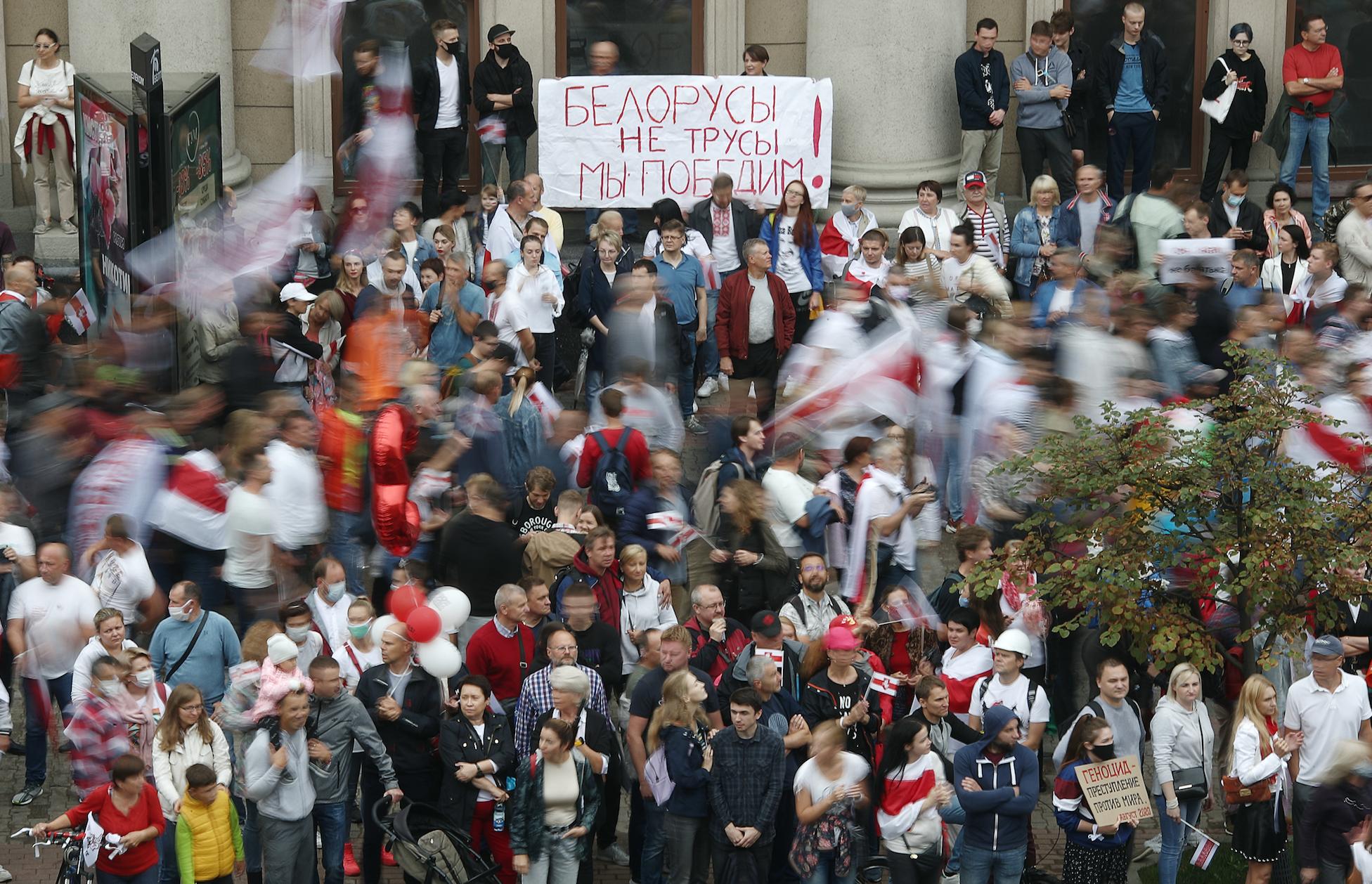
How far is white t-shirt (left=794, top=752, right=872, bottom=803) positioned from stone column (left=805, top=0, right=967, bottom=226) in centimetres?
959

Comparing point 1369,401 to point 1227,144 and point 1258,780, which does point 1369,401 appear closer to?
point 1258,780

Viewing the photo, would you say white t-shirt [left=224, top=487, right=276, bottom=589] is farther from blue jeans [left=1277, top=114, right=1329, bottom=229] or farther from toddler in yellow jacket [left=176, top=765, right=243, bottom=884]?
blue jeans [left=1277, top=114, right=1329, bottom=229]

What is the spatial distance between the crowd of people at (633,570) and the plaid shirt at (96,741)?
0.02 metres

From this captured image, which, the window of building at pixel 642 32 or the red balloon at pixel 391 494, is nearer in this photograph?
the red balloon at pixel 391 494

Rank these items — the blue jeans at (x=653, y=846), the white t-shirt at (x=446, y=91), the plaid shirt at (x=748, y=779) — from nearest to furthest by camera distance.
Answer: the plaid shirt at (x=748, y=779)
the blue jeans at (x=653, y=846)
the white t-shirt at (x=446, y=91)

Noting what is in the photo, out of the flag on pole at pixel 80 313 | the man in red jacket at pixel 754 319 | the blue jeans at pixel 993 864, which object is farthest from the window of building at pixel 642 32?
the blue jeans at pixel 993 864

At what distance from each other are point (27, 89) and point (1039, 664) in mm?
11948

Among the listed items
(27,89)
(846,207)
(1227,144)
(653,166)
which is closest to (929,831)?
(846,207)

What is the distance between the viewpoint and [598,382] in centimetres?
1677

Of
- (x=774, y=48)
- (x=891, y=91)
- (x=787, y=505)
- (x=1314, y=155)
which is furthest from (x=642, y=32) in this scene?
(x=787, y=505)

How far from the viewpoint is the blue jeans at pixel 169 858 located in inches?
432

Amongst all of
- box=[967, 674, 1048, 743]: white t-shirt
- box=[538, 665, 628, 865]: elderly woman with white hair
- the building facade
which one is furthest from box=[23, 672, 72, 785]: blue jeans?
the building facade

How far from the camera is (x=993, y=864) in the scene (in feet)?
36.0

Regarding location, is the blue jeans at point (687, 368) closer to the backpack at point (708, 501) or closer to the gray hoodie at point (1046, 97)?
the backpack at point (708, 501)
